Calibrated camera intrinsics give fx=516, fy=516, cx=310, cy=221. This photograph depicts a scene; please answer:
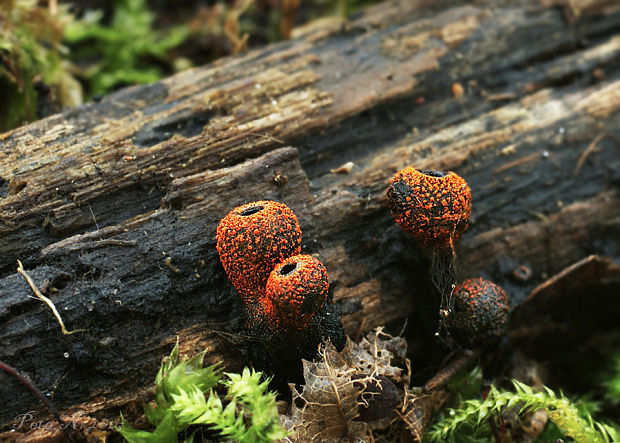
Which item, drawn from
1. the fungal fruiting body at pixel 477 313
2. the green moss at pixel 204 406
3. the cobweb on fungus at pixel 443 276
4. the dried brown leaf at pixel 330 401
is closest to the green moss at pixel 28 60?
the green moss at pixel 204 406

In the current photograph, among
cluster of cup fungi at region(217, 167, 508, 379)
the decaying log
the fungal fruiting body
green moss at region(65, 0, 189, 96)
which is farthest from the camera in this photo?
green moss at region(65, 0, 189, 96)

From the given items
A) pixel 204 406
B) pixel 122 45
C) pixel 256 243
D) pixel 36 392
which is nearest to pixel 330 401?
pixel 204 406

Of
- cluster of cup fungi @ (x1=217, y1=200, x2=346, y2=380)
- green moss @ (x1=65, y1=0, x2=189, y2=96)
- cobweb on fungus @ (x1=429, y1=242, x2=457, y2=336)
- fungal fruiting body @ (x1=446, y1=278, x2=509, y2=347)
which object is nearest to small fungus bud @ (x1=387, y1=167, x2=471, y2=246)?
cobweb on fungus @ (x1=429, y1=242, x2=457, y2=336)

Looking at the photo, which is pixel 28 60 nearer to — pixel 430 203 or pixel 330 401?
pixel 430 203

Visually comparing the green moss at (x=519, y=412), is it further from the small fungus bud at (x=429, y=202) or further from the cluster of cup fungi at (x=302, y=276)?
the small fungus bud at (x=429, y=202)

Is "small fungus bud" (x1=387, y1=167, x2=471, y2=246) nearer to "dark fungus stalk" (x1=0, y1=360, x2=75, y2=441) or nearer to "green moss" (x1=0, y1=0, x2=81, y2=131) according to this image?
"dark fungus stalk" (x1=0, y1=360, x2=75, y2=441)

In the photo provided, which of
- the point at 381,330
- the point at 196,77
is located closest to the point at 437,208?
the point at 381,330

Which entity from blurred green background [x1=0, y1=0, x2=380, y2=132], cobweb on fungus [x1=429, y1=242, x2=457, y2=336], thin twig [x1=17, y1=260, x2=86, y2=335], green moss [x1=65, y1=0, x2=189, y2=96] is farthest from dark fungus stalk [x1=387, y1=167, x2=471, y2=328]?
green moss [x1=65, y1=0, x2=189, y2=96]

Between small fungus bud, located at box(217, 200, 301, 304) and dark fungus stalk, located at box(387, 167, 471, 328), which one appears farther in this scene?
dark fungus stalk, located at box(387, 167, 471, 328)

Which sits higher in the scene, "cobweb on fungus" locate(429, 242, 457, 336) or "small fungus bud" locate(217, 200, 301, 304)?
"small fungus bud" locate(217, 200, 301, 304)

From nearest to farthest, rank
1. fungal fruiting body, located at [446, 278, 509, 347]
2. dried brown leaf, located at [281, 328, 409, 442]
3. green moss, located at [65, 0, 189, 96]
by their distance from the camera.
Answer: dried brown leaf, located at [281, 328, 409, 442], fungal fruiting body, located at [446, 278, 509, 347], green moss, located at [65, 0, 189, 96]

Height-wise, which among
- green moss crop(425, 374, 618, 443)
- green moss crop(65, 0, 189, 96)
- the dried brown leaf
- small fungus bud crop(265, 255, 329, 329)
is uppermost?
green moss crop(65, 0, 189, 96)
